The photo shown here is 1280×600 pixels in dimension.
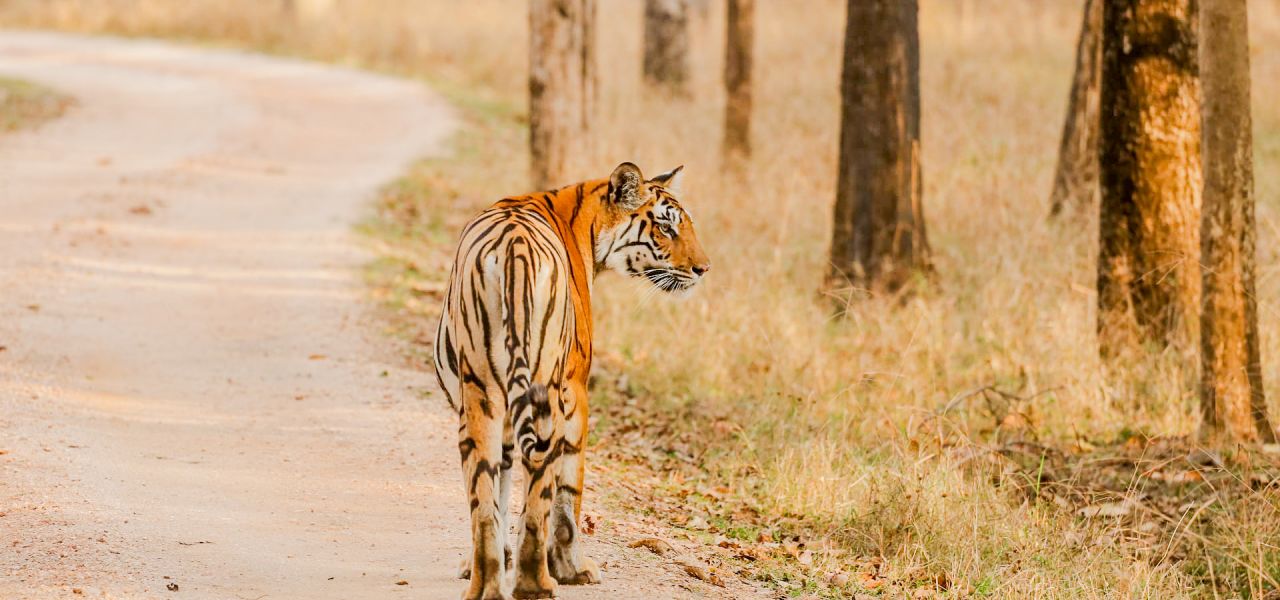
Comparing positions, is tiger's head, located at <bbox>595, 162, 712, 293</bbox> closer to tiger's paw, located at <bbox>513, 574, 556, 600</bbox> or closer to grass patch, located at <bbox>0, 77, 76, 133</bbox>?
tiger's paw, located at <bbox>513, 574, 556, 600</bbox>

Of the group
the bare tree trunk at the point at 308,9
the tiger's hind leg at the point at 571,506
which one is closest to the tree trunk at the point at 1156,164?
the tiger's hind leg at the point at 571,506

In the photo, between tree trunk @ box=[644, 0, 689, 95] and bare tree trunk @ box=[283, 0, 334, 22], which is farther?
bare tree trunk @ box=[283, 0, 334, 22]

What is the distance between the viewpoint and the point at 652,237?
606 centimetres

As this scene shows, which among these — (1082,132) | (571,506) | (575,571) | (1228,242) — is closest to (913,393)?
(1228,242)

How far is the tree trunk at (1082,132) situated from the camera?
44.5 feet

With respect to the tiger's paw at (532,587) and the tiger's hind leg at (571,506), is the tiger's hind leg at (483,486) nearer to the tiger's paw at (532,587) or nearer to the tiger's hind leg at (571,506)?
the tiger's paw at (532,587)

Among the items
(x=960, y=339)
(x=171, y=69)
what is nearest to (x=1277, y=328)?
(x=960, y=339)

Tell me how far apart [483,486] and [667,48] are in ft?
59.0

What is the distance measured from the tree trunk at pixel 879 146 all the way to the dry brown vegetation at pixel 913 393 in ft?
1.49

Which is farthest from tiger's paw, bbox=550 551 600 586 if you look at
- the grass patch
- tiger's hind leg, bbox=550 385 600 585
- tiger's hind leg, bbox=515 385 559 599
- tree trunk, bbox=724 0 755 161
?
the grass patch

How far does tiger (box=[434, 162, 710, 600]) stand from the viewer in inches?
207

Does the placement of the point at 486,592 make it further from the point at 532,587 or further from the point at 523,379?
the point at 523,379

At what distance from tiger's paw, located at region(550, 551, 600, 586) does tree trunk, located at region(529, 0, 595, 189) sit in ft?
23.6

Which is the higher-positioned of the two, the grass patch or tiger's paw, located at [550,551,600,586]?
the grass patch
